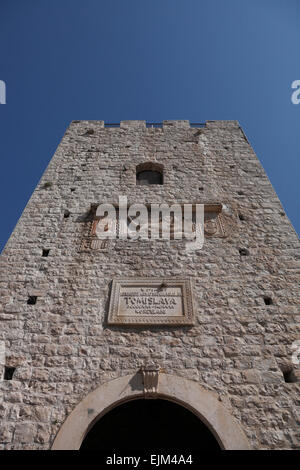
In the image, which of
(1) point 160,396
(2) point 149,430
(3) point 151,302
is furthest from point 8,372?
(2) point 149,430

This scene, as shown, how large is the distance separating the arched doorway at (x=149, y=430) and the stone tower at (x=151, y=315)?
7cm

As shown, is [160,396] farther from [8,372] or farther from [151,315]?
[8,372]

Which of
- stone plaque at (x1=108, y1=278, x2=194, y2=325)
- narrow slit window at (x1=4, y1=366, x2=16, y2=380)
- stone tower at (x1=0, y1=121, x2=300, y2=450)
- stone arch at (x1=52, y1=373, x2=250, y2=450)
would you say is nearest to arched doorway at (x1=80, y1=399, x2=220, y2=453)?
stone tower at (x1=0, y1=121, x2=300, y2=450)

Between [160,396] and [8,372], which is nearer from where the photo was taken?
[160,396]

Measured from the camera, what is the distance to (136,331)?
4613mm

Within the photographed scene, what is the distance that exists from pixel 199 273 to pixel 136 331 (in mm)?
1498

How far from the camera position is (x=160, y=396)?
404 cm

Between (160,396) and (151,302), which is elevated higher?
(151,302)

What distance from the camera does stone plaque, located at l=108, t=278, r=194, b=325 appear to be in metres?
4.68

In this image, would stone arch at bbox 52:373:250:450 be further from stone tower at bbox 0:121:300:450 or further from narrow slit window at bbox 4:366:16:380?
narrow slit window at bbox 4:366:16:380

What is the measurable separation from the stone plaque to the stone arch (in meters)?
0.83

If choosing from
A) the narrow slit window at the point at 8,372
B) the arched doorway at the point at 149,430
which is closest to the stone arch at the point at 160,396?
the narrow slit window at the point at 8,372

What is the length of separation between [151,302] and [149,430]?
294cm
